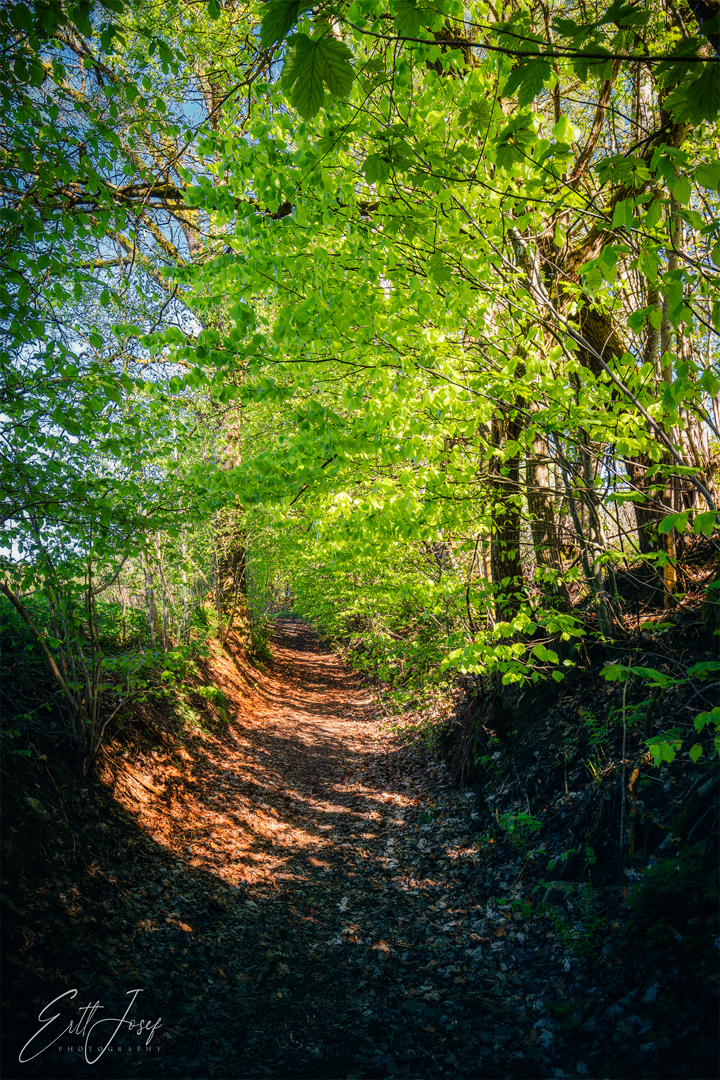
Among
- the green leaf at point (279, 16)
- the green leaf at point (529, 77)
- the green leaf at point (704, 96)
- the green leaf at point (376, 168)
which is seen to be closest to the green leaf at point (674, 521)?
the green leaf at point (704, 96)

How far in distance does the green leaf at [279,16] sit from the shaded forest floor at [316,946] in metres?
4.50

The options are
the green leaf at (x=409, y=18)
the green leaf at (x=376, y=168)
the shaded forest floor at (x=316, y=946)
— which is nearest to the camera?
the green leaf at (x=409, y=18)

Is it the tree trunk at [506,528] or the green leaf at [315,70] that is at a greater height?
the green leaf at [315,70]

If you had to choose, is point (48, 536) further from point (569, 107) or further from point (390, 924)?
point (569, 107)

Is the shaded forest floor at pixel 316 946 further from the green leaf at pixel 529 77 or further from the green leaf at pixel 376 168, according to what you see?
the green leaf at pixel 376 168

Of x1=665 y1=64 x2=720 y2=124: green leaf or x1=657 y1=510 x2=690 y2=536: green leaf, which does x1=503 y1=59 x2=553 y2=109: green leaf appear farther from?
x1=657 y1=510 x2=690 y2=536: green leaf

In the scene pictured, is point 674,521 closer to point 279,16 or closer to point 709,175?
point 709,175

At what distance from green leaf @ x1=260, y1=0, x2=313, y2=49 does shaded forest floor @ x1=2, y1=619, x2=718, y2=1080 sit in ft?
14.8

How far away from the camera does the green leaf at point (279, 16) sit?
1354mm

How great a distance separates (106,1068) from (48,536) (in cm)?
347

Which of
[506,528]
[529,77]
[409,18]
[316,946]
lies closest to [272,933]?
[316,946]

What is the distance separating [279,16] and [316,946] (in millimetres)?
5701

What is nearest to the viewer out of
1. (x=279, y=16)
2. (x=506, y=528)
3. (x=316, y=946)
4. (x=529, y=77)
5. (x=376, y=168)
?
(x=279, y=16)

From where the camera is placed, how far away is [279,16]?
1372 mm
